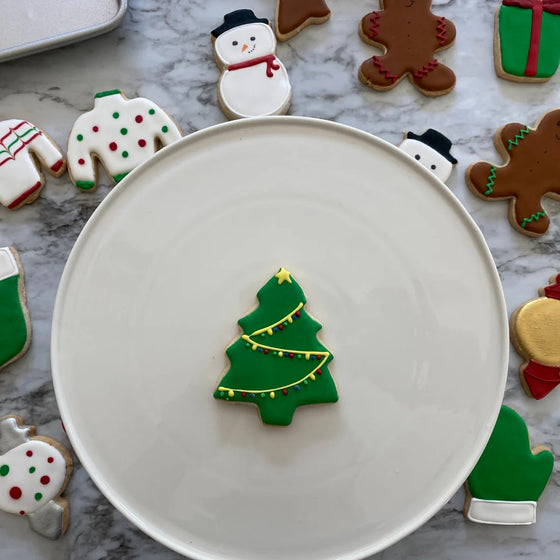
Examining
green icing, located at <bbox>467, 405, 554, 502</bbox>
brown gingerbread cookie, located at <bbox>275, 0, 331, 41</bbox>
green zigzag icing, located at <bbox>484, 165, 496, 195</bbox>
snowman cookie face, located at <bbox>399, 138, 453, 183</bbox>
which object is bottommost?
green icing, located at <bbox>467, 405, 554, 502</bbox>

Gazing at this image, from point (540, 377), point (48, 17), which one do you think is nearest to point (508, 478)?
point (540, 377)

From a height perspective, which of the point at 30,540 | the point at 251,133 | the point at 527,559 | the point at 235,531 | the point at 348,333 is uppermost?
the point at 251,133

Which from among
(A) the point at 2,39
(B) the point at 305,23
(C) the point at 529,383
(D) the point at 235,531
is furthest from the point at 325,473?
(A) the point at 2,39

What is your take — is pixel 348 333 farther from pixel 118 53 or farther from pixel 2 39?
pixel 2 39

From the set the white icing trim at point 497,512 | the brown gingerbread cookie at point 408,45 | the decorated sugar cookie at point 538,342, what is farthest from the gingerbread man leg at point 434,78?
the white icing trim at point 497,512

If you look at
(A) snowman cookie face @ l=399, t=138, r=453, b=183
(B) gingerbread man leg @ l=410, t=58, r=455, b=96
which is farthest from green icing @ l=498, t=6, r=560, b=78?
(A) snowman cookie face @ l=399, t=138, r=453, b=183

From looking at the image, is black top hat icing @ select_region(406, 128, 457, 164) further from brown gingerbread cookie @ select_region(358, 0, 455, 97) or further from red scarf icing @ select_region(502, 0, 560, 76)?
red scarf icing @ select_region(502, 0, 560, 76)

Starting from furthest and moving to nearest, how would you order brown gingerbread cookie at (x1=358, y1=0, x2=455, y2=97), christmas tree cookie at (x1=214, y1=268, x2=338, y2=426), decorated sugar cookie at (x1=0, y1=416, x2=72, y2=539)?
brown gingerbread cookie at (x1=358, y1=0, x2=455, y2=97), decorated sugar cookie at (x1=0, y1=416, x2=72, y2=539), christmas tree cookie at (x1=214, y1=268, x2=338, y2=426)
